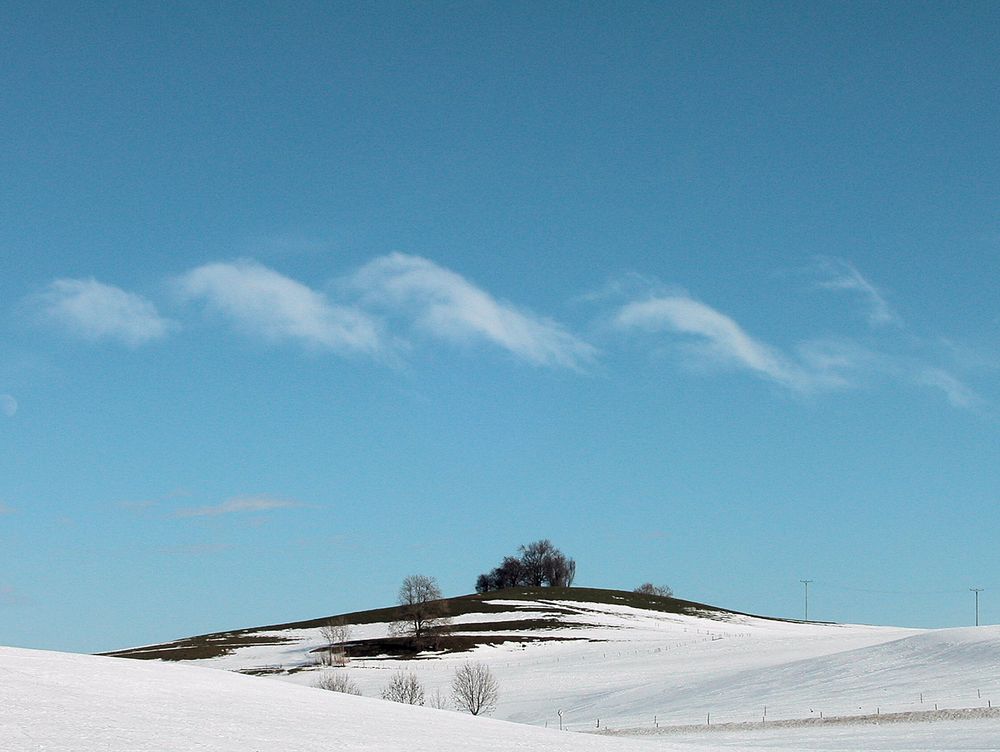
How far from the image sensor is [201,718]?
936 inches

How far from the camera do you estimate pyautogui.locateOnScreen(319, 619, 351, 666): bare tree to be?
96375 millimetres

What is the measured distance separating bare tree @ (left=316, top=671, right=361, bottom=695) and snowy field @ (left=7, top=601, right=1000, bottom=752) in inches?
43.1

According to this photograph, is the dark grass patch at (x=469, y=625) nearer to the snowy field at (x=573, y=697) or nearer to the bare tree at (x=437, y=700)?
the snowy field at (x=573, y=697)

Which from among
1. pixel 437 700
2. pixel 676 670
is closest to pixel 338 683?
pixel 437 700

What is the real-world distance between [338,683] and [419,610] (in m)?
35.6

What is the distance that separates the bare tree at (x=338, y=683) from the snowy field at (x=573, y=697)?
109 cm

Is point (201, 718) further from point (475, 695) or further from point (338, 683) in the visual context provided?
point (338, 683)

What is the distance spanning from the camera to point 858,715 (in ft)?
157

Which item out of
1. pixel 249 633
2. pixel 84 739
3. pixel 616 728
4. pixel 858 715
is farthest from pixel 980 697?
pixel 249 633

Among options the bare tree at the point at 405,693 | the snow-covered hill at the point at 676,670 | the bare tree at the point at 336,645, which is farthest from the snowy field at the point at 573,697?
the bare tree at the point at 405,693

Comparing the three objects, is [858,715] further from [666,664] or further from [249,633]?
[249,633]

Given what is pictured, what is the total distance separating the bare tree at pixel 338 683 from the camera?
232 feet

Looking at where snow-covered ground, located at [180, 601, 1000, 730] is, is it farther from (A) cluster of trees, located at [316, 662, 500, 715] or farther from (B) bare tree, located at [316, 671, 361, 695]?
(A) cluster of trees, located at [316, 662, 500, 715]

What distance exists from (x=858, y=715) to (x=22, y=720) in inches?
1525
